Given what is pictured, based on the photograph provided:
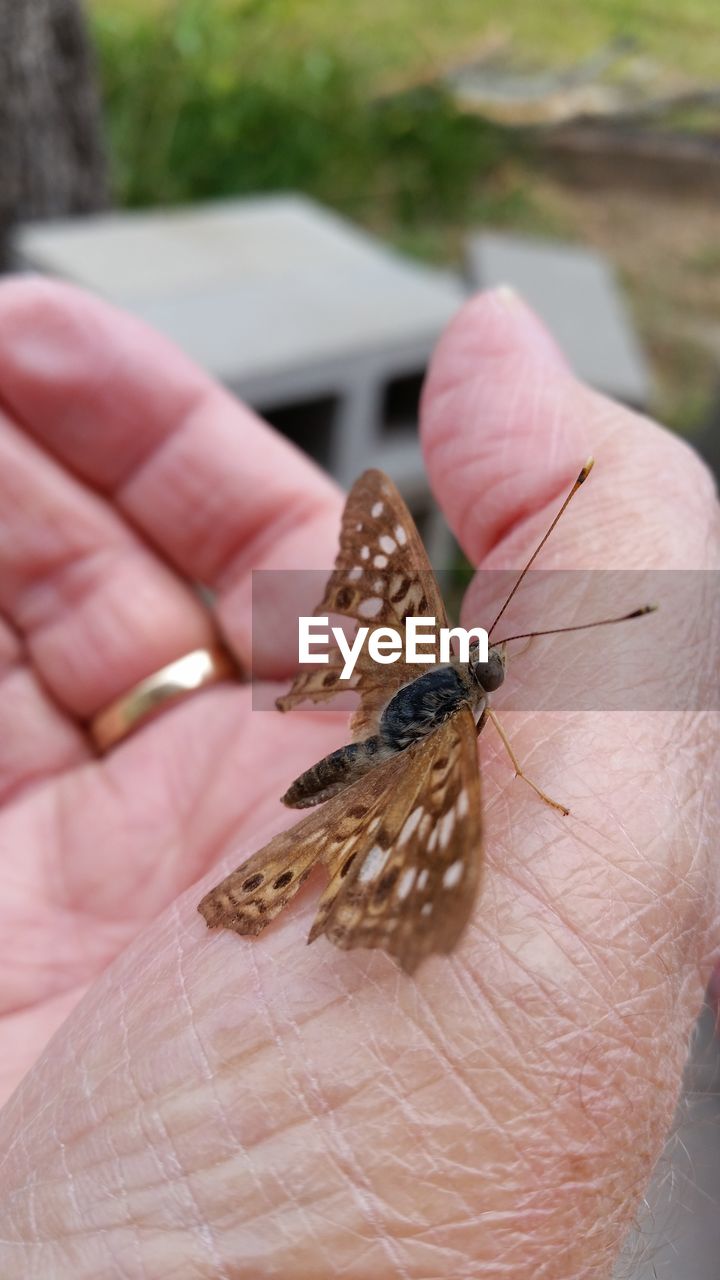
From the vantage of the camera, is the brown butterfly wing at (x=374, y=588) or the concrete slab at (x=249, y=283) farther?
the concrete slab at (x=249, y=283)

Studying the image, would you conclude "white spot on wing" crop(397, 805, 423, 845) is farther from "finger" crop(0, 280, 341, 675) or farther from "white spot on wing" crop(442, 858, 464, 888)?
"finger" crop(0, 280, 341, 675)

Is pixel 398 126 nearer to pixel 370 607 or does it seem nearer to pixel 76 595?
pixel 76 595

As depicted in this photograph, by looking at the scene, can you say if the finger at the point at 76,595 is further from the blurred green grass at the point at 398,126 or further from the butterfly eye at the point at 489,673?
the blurred green grass at the point at 398,126

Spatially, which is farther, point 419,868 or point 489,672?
Answer: point 489,672

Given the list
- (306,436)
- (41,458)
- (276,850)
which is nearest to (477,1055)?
(276,850)

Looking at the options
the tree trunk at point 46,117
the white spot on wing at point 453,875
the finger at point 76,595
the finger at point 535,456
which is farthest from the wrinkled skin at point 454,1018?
the tree trunk at point 46,117

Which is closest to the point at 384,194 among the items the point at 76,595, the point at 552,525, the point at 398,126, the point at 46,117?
the point at 398,126
